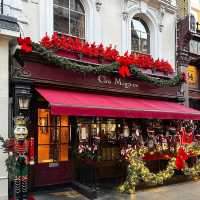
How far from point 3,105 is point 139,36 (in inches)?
256

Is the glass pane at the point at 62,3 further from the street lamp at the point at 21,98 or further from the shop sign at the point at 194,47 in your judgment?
the shop sign at the point at 194,47

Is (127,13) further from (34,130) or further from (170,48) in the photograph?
(34,130)

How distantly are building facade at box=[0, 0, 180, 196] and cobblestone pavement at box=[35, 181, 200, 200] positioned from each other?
2.41 ft

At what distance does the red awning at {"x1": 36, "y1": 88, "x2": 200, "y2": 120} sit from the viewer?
7727 millimetres

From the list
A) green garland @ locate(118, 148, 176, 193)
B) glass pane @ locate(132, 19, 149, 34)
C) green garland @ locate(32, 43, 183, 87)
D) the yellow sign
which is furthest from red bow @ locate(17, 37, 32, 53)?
the yellow sign

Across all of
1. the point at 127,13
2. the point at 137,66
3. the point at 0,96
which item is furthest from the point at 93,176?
the point at 127,13

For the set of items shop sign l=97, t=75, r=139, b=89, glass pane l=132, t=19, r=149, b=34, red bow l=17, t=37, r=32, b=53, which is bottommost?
shop sign l=97, t=75, r=139, b=89

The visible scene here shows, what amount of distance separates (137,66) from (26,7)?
4119mm

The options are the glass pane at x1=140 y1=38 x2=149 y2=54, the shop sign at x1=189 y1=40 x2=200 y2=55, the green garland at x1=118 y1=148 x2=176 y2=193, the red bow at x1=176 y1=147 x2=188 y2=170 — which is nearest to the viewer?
the green garland at x1=118 y1=148 x2=176 y2=193

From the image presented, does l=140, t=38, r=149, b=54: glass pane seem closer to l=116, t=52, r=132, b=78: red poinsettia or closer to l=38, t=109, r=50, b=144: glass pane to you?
l=116, t=52, r=132, b=78: red poinsettia

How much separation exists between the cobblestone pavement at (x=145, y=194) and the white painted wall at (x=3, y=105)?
1.20 m

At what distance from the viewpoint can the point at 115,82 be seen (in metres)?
10.4

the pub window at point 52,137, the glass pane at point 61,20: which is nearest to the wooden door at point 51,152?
the pub window at point 52,137

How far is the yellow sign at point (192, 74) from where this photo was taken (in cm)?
1430
